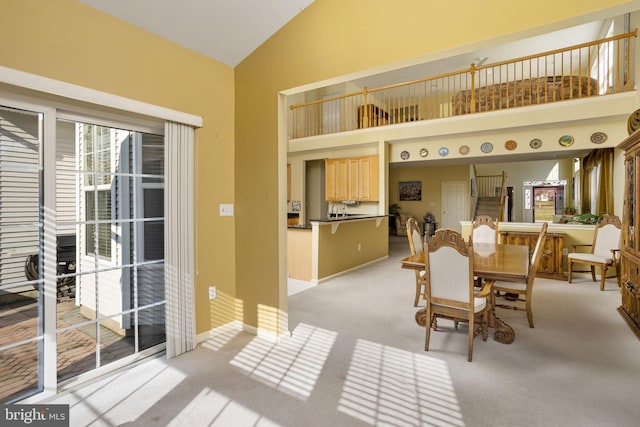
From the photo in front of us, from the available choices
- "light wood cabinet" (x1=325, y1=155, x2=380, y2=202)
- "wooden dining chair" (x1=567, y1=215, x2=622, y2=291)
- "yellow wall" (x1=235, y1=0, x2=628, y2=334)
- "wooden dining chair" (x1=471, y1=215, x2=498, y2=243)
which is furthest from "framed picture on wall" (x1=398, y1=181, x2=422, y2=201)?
"yellow wall" (x1=235, y1=0, x2=628, y2=334)

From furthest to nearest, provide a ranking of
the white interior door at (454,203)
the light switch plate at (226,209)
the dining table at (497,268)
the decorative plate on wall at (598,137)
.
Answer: the white interior door at (454,203) < the decorative plate on wall at (598,137) < the light switch plate at (226,209) < the dining table at (497,268)

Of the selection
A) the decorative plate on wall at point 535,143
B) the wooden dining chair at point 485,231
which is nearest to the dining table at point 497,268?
the wooden dining chair at point 485,231

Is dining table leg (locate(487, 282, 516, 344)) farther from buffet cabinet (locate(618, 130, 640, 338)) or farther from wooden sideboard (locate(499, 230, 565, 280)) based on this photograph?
wooden sideboard (locate(499, 230, 565, 280))

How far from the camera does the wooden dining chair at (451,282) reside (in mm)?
2504

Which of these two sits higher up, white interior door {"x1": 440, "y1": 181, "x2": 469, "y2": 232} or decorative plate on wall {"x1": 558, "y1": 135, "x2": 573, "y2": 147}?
decorative plate on wall {"x1": 558, "y1": 135, "x2": 573, "y2": 147}

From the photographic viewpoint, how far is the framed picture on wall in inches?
478

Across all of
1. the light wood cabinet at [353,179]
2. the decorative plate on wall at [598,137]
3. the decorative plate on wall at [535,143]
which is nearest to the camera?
the decorative plate on wall at [598,137]

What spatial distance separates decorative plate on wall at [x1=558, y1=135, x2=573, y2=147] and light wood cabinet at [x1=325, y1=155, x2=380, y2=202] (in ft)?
11.4

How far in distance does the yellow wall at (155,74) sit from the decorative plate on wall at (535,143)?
5.74 meters

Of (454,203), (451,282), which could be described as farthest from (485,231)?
(454,203)

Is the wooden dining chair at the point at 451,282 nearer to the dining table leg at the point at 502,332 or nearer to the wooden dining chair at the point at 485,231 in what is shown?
the dining table leg at the point at 502,332

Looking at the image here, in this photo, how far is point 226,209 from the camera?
3.09 m

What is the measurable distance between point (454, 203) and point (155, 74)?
10.9 m

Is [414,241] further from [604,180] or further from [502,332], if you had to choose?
[604,180]
